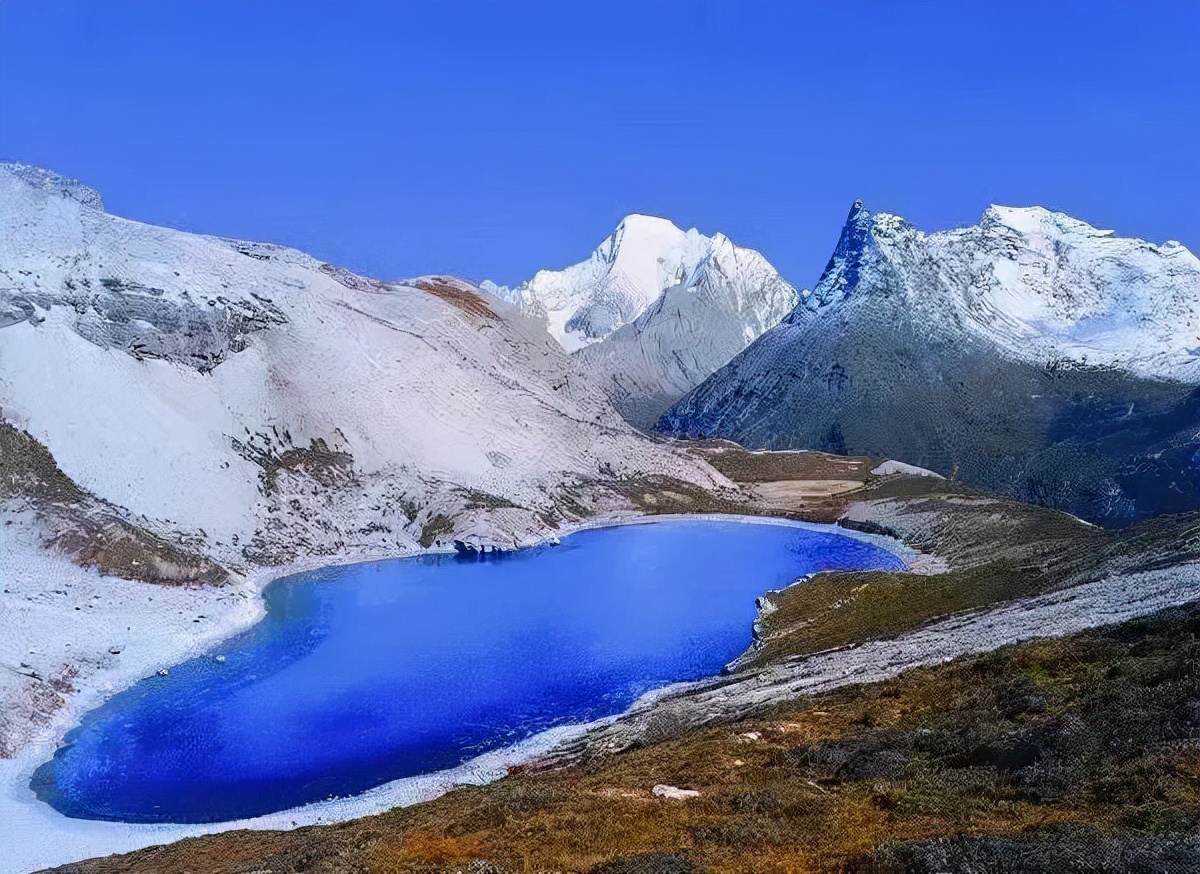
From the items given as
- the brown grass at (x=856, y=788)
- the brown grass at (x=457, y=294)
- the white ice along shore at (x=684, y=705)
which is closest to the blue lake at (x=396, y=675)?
the white ice along shore at (x=684, y=705)

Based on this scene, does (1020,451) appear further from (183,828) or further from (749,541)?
(183,828)

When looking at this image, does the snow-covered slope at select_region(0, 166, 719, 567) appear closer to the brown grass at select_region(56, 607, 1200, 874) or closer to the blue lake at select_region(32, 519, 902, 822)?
the blue lake at select_region(32, 519, 902, 822)

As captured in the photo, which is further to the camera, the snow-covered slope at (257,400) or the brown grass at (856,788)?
the snow-covered slope at (257,400)

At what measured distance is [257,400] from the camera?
280 feet

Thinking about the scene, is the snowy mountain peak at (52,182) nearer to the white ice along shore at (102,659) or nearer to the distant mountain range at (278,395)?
the distant mountain range at (278,395)

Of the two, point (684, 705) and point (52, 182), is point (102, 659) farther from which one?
point (52, 182)

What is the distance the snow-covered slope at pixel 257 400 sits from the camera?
236 feet

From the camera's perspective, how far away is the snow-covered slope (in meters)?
72.1

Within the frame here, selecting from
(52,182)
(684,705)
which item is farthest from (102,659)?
(52,182)

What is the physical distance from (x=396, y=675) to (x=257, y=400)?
42.7m

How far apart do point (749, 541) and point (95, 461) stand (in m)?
56.5

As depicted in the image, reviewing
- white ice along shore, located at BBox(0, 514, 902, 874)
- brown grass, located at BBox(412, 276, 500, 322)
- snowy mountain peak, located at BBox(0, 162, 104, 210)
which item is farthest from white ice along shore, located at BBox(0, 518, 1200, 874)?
brown grass, located at BBox(412, 276, 500, 322)

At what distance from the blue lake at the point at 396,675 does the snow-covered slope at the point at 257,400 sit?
7.18 m

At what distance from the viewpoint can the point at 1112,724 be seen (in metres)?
21.2
